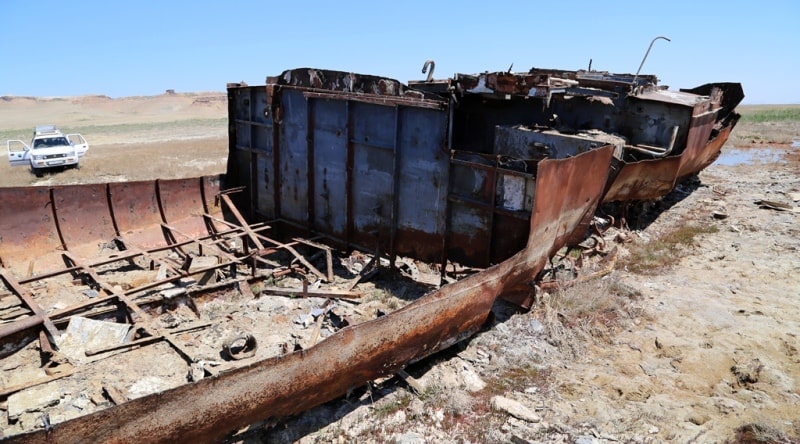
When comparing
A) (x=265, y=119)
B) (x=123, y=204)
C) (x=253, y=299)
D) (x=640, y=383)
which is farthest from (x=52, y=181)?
(x=640, y=383)

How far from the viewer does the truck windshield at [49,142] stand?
55.1 ft

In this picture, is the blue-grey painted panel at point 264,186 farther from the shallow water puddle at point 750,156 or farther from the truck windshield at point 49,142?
the shallow water puddle at point 750,156

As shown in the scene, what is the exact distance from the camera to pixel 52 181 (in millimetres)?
15359

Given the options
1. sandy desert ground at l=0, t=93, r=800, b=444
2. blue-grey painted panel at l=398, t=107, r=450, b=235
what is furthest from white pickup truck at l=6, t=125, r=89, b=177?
sandy desert ground at l=0, t=93, r=800, b=444

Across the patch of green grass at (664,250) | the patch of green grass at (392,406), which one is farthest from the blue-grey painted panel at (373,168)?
the patch of green grass at (664,250)

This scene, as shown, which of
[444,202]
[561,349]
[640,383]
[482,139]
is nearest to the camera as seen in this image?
[640,383]

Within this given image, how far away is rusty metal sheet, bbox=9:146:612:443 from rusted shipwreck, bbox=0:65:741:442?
0.01m

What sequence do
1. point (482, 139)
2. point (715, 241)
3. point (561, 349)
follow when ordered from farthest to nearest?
point (715, 241)
point (482, 139)
point (561, 349)

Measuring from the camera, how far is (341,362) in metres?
3.72

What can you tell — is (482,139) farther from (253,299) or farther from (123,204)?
(123,204)

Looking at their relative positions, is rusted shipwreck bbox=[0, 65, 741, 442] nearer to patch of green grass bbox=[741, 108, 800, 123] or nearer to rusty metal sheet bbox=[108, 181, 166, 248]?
rusty metal sheet bbox=[108, 181, 166, 248]

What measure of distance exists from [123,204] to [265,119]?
2.52m

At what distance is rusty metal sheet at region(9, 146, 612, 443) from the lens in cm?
288

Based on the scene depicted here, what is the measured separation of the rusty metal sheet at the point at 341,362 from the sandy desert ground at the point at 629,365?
332 mm
